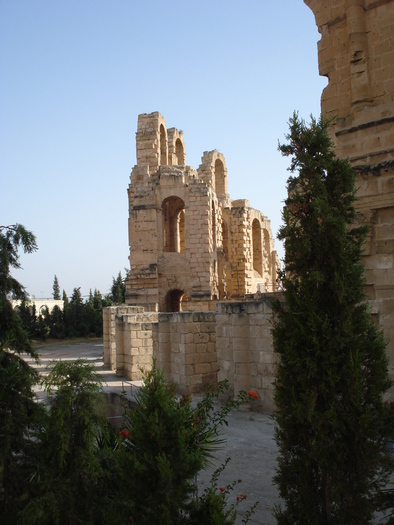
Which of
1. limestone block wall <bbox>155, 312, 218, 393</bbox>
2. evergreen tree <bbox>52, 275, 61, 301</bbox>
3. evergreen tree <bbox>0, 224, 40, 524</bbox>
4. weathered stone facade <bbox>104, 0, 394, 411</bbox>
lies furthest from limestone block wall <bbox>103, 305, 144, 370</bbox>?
evergreen tree <bbox>52, 275, 61, 301</bbox>

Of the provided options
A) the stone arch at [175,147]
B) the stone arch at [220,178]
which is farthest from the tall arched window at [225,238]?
the stone arch at [175,147]

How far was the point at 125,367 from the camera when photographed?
47.7 feet

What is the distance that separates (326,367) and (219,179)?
2826cm

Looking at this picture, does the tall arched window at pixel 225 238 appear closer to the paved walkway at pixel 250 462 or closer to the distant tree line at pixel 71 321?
the distant tree line at pixel 71 321

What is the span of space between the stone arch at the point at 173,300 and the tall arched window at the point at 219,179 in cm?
714

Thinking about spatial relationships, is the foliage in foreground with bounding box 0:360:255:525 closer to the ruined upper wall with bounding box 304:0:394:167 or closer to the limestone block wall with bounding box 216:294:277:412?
the ruined upper wall with bounding box 304:0:394:167

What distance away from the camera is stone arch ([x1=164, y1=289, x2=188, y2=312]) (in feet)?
85.3

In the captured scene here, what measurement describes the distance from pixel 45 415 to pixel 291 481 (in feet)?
6.72

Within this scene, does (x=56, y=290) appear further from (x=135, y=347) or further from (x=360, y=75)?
(x=360, y=75)

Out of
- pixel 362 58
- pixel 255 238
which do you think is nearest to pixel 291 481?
pixel 362 58

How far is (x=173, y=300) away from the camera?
27438 millimetres

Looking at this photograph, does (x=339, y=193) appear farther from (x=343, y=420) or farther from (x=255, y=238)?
(x=255, y=238)

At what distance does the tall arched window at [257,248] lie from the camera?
1252 inches

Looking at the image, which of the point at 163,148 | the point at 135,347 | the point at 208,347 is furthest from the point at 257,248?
the point at 208,347
